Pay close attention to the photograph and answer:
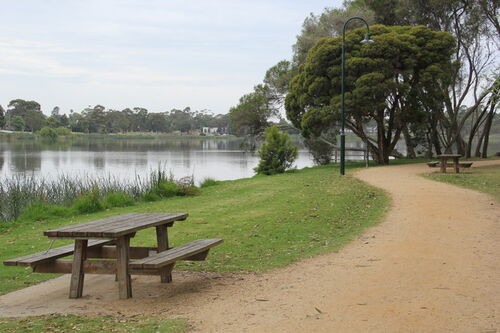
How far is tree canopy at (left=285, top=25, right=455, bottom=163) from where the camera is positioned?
2525cm

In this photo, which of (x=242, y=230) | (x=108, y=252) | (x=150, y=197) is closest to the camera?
(x=108, y=252)

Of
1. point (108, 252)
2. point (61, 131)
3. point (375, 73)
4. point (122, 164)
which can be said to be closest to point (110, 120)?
point (61, 131)

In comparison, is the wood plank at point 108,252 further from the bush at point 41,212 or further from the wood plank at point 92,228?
the bush at point 41,212

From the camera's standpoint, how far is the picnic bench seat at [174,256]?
19.0 feet

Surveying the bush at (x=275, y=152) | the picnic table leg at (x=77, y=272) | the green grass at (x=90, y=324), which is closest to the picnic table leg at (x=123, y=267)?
the picnic table leg at (x=77, y=272)

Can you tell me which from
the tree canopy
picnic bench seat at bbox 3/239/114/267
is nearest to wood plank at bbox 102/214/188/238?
picnic bench seat at bbox 3/239/114/267

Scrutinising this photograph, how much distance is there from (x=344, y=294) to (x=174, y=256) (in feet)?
6.28

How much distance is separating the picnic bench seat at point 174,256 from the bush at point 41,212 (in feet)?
24.3

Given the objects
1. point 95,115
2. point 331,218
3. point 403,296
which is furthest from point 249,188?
point 95,115

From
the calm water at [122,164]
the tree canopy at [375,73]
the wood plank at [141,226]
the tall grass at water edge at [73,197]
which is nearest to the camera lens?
the wood plank at [141,226]

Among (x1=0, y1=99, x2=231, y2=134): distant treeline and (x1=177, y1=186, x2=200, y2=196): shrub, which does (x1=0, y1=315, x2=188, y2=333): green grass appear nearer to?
(x1=177, y1=186, x2=200, y2=196): shrub

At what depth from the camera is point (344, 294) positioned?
5.75 m

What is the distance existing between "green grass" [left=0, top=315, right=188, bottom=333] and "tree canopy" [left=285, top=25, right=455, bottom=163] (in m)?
21.1

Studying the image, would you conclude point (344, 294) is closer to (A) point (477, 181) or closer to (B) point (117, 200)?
(B) point (117, 200)
